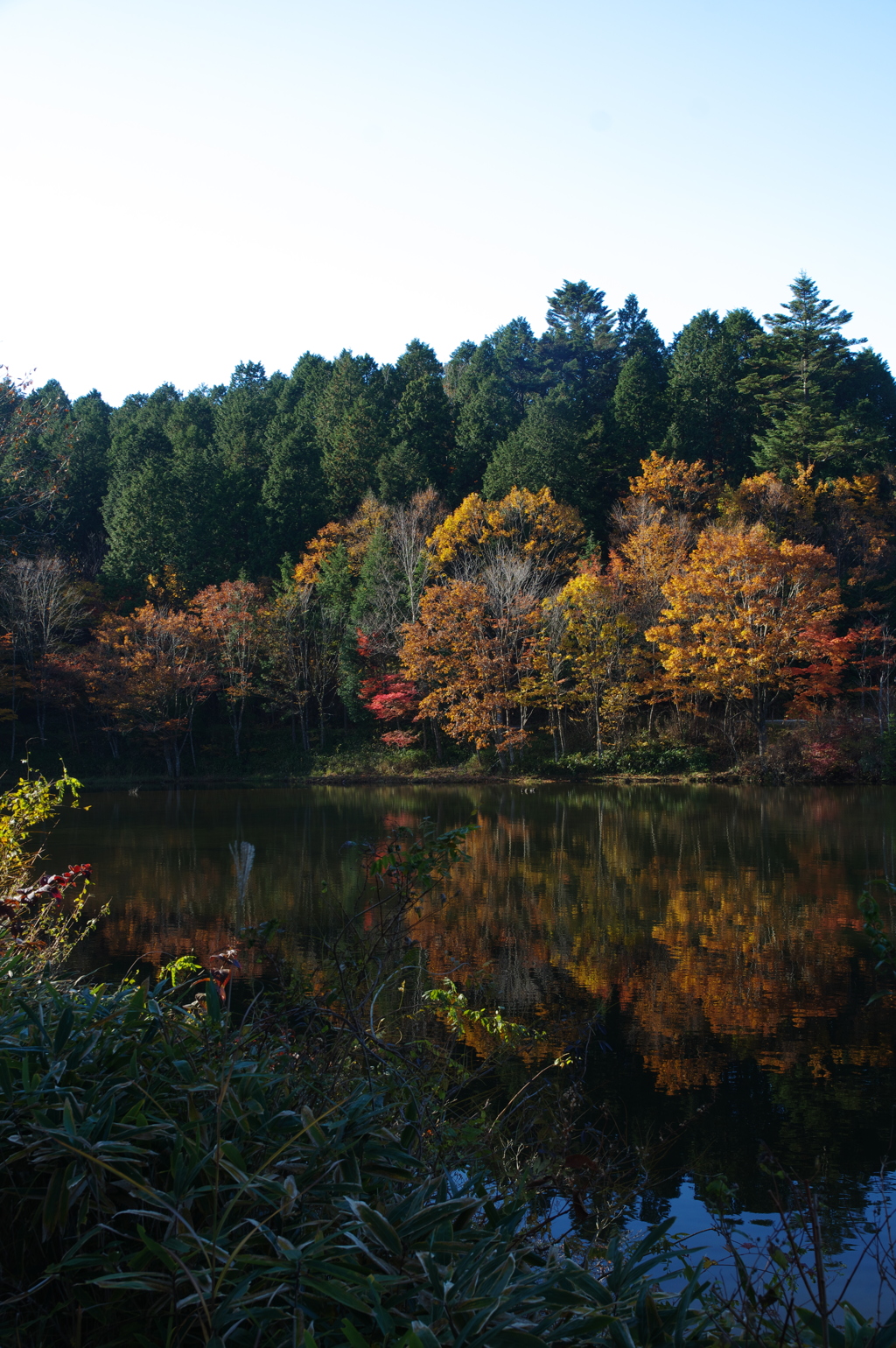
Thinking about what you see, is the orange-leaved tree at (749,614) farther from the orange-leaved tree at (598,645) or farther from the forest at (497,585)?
the orange-leaved tree at (598,645)

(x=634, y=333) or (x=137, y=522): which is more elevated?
(x=634, y=333)

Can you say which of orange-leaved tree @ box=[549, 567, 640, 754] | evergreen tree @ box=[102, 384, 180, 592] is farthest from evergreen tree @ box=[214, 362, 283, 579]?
orange-leaved tree @ box=[549, 567, 640, 754]

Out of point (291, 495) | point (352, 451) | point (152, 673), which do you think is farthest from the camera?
point (352, 451)

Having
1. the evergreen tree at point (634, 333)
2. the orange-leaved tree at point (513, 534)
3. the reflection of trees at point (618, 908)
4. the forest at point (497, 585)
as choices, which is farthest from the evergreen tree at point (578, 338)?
the reflection of trees at point (618, 908)

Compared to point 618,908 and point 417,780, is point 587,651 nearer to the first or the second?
point 417,780

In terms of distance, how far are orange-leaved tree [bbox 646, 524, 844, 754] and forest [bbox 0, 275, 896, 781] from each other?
0.39 ft

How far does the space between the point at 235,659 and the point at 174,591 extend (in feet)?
16.8

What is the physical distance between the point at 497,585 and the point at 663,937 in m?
24.4

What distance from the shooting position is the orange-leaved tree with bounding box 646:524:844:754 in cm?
2933

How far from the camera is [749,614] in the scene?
29.4 m

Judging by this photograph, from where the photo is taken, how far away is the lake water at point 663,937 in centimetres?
536

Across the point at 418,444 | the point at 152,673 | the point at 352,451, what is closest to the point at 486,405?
the point at 418,444

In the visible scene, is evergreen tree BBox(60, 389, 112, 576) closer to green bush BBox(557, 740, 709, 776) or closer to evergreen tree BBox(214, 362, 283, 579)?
evergreen tree BBox(214, 362, 283, 579)

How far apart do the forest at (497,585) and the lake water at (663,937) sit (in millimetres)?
9470
